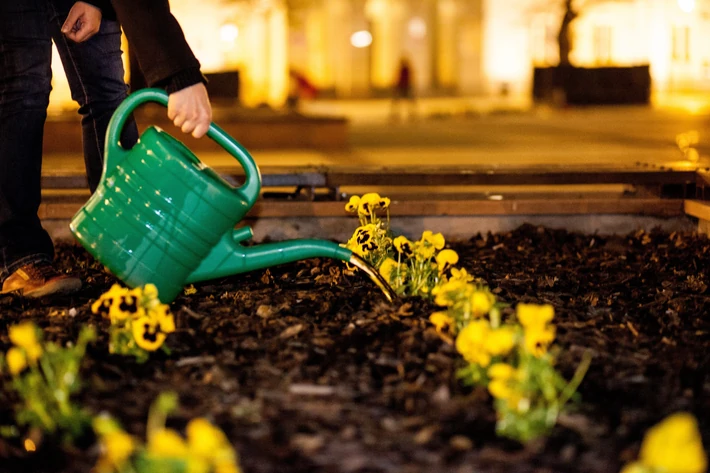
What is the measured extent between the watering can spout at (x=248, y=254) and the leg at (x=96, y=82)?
0.80 m

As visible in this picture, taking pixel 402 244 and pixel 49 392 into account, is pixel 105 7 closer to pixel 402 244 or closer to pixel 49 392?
pixel 402 244

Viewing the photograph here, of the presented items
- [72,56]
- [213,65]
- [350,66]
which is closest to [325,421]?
[72,56]

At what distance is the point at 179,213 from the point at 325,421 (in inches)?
32.2

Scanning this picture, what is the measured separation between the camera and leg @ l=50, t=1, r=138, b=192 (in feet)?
10.9

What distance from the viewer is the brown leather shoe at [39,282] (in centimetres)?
305

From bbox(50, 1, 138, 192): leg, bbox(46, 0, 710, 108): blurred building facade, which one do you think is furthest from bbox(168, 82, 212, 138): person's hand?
bbox(46, 0, 710, 108): blurred building facade

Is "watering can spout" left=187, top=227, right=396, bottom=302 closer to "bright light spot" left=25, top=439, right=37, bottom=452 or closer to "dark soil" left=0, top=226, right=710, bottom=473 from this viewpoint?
"dark soil" left=0, top=226, right=710, bottom=473

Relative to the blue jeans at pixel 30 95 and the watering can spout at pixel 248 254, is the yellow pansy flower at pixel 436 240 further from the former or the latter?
the blue jeans at pixel 30 95

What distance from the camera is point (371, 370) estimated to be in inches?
92.0

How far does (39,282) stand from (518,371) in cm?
175

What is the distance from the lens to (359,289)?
3115 mm

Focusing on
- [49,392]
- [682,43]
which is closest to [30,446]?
[49,392]

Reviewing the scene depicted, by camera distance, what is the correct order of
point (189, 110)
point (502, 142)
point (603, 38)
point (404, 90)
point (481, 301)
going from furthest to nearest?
point (603, 38)
point (404, 90)
point (502, 142)
point (189, 110)
point (481, 301)

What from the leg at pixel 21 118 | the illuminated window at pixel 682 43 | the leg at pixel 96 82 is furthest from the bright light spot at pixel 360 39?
the leg at pixel 21 118
